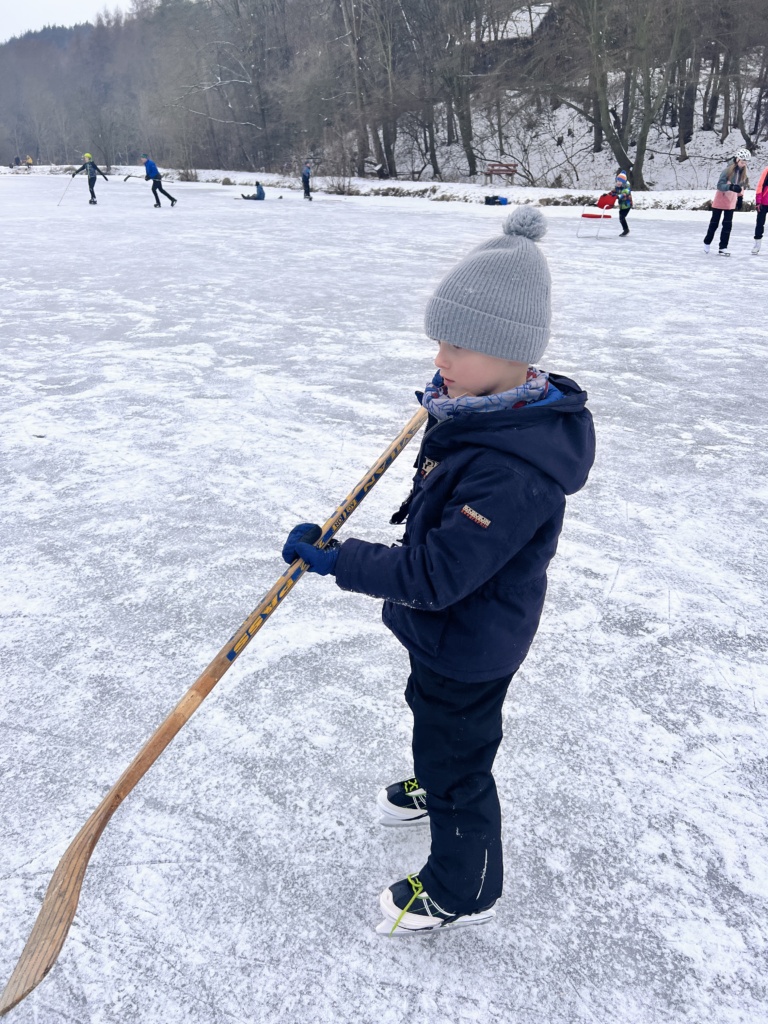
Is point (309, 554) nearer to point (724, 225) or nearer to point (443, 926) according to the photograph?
point (443, 926)

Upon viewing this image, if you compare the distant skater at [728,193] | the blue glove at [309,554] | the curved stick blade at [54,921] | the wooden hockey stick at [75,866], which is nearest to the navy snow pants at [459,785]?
the blue glove at [309,554]

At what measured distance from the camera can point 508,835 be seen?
5.41 ft

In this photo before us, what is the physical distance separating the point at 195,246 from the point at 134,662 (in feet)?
33.0

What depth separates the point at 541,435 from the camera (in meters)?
1.12

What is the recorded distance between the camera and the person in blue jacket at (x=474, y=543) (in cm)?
113

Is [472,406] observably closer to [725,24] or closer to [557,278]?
[557,278]

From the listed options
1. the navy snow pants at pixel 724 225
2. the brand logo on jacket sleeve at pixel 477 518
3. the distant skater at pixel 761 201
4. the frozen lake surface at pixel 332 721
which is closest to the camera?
the brand logo on jacket sleeve at pixel 477 518

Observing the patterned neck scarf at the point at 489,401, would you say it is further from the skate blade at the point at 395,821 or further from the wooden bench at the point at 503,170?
the wooden bench at the point at 503,170

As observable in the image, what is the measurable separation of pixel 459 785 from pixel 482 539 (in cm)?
57

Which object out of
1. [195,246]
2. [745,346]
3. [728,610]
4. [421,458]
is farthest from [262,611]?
[195,246]

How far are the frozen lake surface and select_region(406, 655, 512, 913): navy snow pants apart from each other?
0.13 m

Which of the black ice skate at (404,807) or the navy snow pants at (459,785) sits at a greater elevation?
the navy snow pants at (459,785)

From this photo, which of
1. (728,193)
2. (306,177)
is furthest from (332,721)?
(306,177)

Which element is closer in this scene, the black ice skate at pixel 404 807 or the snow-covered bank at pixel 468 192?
the black ice skate at pixel 404 807
